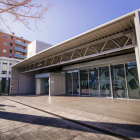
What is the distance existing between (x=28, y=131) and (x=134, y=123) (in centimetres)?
406

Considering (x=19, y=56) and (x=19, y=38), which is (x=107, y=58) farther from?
(x=19, y=38)

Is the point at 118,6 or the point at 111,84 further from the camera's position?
the point at 111,84

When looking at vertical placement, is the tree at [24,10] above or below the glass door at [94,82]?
above

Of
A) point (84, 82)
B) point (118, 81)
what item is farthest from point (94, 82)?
point (118, 81)

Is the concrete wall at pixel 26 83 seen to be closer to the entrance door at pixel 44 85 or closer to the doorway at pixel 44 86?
the doorway at pixel 44 86

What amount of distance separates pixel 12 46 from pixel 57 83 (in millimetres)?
38713

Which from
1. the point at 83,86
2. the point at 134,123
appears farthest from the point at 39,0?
the point at 83,86

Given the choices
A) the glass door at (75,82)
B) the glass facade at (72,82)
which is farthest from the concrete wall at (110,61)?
the glass facade at (72,82)

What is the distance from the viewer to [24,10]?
3768mm

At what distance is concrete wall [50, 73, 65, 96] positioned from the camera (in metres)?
13.8

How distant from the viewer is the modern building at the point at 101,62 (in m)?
5.80

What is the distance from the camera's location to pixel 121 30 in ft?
19.8

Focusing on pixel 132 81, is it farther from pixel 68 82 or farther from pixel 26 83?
pixel 26 83

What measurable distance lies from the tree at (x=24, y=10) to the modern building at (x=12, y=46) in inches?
1684
